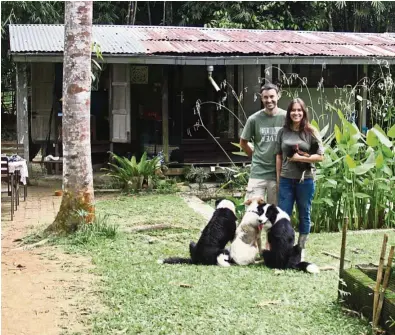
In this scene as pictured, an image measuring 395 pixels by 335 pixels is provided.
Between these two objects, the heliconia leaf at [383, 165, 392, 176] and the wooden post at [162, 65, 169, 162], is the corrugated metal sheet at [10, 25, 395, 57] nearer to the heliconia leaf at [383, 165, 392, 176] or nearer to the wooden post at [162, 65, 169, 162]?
the wooden post at [162, 65, 169, 162]

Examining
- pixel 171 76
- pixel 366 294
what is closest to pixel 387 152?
pixel 366 294

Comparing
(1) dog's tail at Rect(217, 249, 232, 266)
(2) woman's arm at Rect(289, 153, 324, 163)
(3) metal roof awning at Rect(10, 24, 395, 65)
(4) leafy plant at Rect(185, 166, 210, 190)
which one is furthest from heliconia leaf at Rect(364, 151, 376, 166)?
(3) metal roof awning at Rect(10, 24, 395, 65)

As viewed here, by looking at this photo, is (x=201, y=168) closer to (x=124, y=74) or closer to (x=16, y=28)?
(x=124, y=74)

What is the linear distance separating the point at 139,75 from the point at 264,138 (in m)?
8.74

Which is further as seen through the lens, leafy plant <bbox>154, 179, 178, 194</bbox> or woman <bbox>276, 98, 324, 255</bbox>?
leafy plant <bbox>154, 179, 178, 194</bbox>

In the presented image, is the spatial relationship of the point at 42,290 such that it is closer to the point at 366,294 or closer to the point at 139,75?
the point at 366,294

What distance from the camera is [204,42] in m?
14.1

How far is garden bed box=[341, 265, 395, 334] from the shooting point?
13.6ft

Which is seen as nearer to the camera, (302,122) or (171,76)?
(302,122)

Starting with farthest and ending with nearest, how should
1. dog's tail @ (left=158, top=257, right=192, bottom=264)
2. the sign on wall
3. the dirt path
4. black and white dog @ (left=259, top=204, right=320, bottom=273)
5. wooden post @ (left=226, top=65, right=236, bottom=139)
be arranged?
1. wooden post @ (left=226, top=65, right=236, bottom=139)
2. the sign on wall
3. dog's tail @ (left=158, top=257, right=192, bottom=264)
4. black and white dog @ (left=259, top=204, right=320, bottom=273)
5. the dirt path

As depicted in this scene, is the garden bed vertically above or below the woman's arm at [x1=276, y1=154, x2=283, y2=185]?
below

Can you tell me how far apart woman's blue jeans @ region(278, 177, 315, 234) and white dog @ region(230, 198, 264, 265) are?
239 millimetres

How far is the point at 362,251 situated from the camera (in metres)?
6.99

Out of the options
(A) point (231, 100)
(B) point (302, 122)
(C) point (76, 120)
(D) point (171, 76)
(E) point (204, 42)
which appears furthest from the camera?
(A) point (231, 100)
